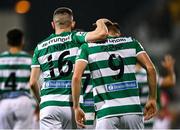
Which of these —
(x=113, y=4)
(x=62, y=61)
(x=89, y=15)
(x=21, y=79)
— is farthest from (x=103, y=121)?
(x=113, y=4)

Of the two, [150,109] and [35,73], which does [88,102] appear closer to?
[35,73]

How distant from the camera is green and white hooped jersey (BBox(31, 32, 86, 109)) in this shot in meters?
11.2

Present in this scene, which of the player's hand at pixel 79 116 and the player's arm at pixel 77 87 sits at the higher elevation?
the player's arm at pixel 77 87

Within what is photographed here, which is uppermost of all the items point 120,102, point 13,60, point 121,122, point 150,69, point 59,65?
point 13,60

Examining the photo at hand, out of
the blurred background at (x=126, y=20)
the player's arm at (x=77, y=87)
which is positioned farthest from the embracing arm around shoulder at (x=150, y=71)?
the blurred background at (x=126, y=20)

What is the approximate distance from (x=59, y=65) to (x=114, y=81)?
3.55 feet

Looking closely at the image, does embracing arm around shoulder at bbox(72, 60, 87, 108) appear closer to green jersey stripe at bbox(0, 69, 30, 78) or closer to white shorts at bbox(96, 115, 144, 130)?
white shorts at bbox(96, 115, 144, 130)

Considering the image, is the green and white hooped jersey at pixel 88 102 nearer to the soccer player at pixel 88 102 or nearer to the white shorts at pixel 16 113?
the soccer player at pixel 88 102

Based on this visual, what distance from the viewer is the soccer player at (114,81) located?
10.4 m

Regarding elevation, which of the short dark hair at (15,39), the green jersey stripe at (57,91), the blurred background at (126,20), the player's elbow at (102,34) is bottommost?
the green jersey stripe at (57,91)

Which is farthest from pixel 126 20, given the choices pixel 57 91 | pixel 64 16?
pixel 57 91

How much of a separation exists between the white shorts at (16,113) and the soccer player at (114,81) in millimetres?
4224

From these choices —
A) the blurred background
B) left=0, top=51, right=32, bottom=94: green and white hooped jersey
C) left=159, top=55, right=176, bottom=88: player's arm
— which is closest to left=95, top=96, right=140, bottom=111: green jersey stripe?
left=0, top=51, right=32, bottom=94: green and white hooped jersey

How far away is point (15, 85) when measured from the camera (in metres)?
14.6
